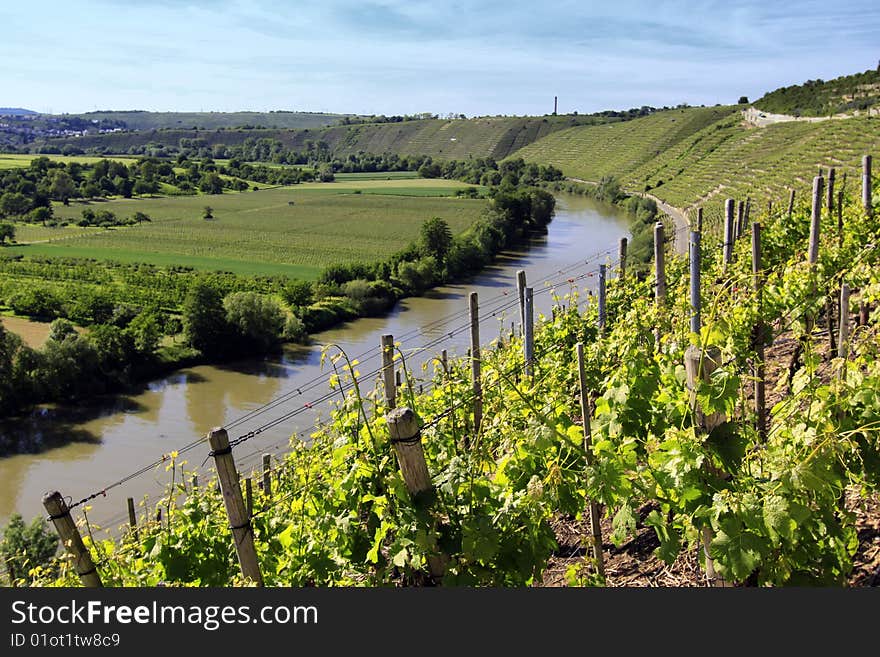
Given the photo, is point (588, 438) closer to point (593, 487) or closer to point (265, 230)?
point (593, 487)

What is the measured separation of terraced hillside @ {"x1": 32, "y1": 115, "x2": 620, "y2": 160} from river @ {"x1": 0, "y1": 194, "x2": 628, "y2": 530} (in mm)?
102424

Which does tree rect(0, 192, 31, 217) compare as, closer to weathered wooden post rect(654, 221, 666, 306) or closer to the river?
the river

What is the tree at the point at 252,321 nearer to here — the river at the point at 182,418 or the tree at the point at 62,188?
the river at the point at 182,418

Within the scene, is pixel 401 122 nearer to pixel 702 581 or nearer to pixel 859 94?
pixel 859 94

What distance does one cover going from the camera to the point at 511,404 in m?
4.61

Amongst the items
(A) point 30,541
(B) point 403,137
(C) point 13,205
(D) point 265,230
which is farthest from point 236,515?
(B) point 403,137

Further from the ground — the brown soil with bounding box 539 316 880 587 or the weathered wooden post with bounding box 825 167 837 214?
the weathered wooden post with bounding box 825 167 837 214

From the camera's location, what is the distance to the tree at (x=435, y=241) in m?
43.8

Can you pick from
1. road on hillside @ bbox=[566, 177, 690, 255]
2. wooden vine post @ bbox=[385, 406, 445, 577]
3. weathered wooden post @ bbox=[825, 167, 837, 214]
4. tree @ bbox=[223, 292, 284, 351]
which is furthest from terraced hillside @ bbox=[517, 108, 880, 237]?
tree @ bbox=[223, 292, 284, 351]

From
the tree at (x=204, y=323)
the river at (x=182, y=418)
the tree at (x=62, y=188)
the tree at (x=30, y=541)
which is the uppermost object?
the tree at (x=62, y=188)

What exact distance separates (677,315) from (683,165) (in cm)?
7023

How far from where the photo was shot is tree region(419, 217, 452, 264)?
4378 cm

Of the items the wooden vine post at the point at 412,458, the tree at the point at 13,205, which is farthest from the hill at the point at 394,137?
the wooden vine post at the point at 412,458

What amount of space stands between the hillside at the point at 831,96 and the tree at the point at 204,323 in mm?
43660
